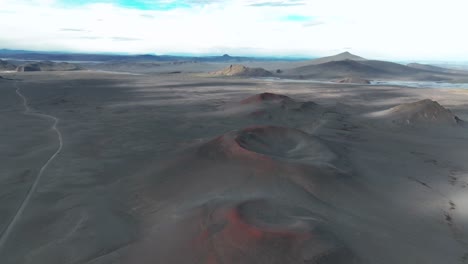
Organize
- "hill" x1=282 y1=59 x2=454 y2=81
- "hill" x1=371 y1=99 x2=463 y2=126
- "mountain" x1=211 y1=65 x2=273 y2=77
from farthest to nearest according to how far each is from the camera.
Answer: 1. "hill" x1=282 y1=59 x2=454 y2=81
2. "mountain" x1=211 y1=65 x2=273 y2=77
3. "hill" x1=371 y1=99 x2=463 y2=126

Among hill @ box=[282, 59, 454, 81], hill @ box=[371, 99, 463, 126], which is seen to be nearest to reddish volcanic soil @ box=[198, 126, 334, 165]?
hill @ box=[371, 99, 463, 126]

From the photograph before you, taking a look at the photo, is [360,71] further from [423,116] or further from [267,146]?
[267,146]

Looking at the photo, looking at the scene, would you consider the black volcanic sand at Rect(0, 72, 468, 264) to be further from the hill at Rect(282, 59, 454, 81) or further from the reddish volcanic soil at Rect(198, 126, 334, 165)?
the hill at Rect(282, 59, 454, 81)

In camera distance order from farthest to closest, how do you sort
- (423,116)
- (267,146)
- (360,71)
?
(360,71)
(423,116)
(267,146)

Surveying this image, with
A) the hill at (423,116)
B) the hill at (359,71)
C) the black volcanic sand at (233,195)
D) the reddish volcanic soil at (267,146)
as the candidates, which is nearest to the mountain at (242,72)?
the hill at (359,71)

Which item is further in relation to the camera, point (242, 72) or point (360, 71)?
point (360, 71)

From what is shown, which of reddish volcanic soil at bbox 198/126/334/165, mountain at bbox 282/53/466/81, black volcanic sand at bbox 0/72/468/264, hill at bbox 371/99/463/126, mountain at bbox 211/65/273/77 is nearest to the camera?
black volcanic sand at bbox 0/72/468/264

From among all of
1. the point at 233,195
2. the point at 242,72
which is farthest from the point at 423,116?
the point at 242,72

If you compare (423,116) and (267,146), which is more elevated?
(423,116)

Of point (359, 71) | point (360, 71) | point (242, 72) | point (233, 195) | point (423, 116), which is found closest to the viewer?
point (233, 195)

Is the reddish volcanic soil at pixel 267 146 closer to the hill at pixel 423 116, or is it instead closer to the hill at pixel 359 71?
the hill at pixel 423 116
